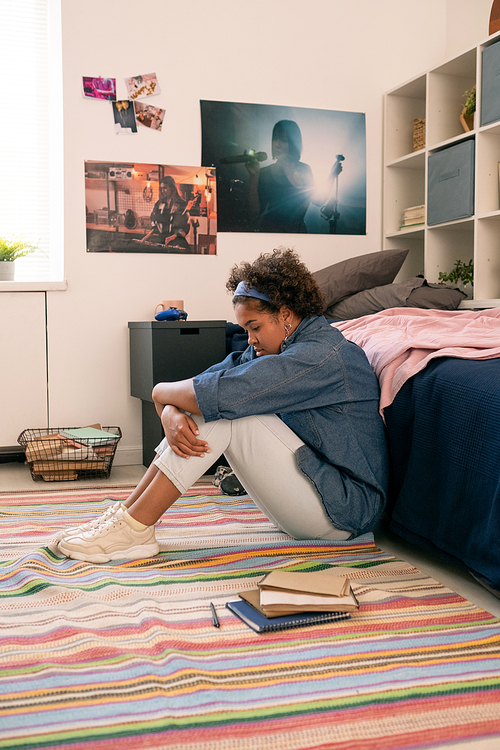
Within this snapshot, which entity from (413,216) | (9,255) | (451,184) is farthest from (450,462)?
(9,255)

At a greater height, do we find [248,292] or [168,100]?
A: [168,100]

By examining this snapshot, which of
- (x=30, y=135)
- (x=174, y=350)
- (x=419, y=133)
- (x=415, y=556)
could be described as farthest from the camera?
(x=419, y=133)

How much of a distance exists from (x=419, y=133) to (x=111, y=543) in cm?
273

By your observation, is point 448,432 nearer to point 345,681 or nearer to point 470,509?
point 470,509

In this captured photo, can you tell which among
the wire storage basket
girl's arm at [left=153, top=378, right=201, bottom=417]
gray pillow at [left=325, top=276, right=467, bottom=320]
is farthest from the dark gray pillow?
girl's arm at [left=153, top=378, right=201, bottom=417]

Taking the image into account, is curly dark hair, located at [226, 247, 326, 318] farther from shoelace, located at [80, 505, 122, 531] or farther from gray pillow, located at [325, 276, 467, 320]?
gray pillow, located at [325, 276, 467, 320]

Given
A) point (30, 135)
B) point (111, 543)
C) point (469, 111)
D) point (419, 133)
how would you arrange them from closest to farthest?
point (111, 543), point (469, 111), point (30, 135), point (419, 133)

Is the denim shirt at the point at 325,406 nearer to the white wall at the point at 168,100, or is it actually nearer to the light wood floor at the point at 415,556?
the light wood floor at the point at 415,556

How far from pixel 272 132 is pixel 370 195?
0.64 metres

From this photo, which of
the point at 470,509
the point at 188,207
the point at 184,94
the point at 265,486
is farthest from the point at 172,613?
the point at 184,94

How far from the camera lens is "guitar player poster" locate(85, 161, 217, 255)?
3066 millimetres

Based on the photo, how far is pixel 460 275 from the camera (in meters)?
3.13

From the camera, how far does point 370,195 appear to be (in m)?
3.57

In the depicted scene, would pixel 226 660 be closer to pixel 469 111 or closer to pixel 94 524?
pixel 94 524
